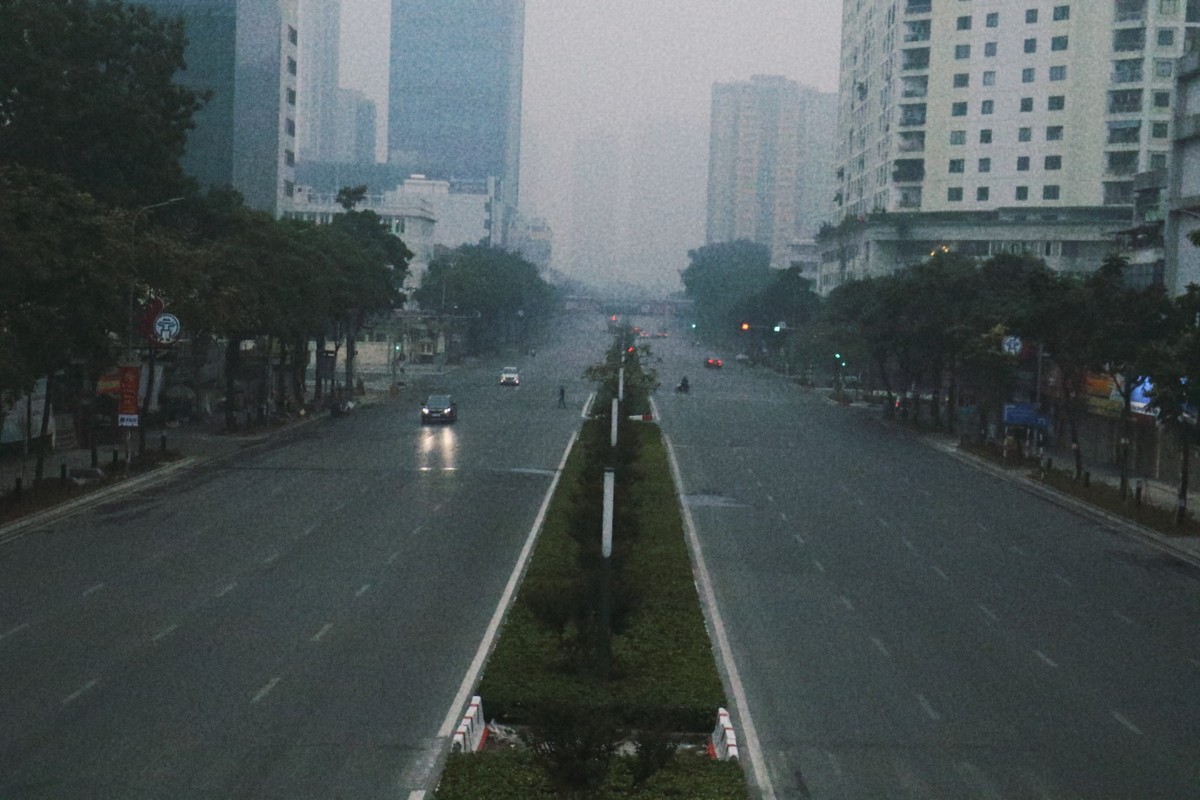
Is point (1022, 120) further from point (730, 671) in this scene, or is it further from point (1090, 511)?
point (730, 671)

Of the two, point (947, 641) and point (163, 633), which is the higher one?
point (947, 641)

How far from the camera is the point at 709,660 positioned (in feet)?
71.3

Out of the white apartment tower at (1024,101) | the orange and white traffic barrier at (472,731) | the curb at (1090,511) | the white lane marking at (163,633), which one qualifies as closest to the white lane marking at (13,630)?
the white lane marking at (163,633)

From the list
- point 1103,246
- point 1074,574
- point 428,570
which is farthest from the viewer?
point 1103,246

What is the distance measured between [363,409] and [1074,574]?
5717 centimetres

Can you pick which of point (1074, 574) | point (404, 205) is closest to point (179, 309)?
point (1074, 574)

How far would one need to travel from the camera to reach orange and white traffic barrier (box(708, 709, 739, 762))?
1691 cm

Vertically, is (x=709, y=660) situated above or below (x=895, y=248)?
below

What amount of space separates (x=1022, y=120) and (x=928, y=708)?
334ft

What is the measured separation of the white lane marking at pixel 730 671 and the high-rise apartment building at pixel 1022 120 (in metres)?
78.8

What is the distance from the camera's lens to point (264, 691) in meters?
19.9

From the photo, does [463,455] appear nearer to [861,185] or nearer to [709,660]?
[709,660]

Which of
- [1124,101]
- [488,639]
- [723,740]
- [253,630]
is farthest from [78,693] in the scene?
[1124,101]

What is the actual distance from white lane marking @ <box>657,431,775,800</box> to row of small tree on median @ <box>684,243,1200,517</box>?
1446cm
